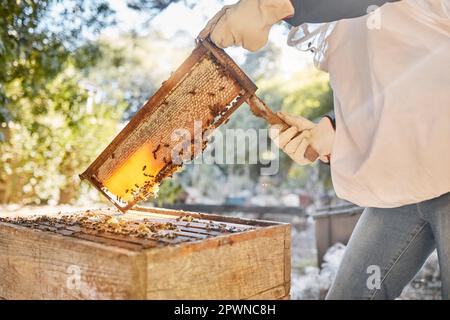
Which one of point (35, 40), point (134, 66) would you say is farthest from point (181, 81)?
point (134, 66)

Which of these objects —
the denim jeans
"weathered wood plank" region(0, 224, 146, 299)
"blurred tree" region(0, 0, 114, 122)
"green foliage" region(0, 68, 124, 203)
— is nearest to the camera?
"weathered wood plank" region(0, 224, 146, 299)

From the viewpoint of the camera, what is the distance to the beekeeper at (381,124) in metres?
1.84

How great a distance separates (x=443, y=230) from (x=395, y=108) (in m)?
0.52

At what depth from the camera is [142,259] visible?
1272 millimetres

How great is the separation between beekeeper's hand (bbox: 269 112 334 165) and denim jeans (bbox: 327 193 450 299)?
37cm

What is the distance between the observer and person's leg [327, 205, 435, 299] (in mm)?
2084

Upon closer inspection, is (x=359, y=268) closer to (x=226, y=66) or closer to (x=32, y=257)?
(x=226, y=66)

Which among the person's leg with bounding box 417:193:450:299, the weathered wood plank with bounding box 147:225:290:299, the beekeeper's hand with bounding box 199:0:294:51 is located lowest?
the weathered wood plank with bounding box 147:225:290:299

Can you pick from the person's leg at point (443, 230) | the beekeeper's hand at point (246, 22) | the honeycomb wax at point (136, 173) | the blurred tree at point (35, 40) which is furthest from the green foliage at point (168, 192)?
the person's leg at point (443, 230)

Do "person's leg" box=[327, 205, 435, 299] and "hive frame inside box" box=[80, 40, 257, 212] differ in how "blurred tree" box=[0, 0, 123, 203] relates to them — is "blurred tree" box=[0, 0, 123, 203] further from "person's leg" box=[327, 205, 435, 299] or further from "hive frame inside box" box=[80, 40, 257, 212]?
"person's leg" box=[327, 205, 435, 299]

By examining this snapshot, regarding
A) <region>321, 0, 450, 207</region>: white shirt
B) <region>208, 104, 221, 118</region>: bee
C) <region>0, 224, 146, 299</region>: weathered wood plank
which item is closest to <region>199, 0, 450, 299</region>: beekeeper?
<region>321, 0, 450, 207</region>: white shirt

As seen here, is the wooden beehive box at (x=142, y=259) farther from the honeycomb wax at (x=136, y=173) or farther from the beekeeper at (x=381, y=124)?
the beekeeper at (x=381, y=124)

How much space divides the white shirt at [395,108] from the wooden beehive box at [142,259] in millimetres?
480

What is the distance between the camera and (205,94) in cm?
190
